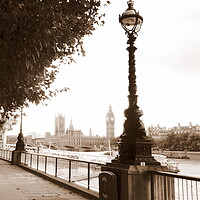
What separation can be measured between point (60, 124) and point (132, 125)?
183908 mm

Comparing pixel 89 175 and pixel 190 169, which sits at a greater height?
pixel 89 175

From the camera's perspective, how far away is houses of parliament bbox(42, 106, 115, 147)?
171000mm

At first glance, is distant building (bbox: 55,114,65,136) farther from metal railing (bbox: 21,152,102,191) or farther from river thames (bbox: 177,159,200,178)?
metal railing (bbox: 21,152,102,191)

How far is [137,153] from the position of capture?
6.12m

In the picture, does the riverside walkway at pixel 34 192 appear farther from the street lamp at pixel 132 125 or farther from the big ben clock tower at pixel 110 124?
the big ben clock tower at pixel 110 124

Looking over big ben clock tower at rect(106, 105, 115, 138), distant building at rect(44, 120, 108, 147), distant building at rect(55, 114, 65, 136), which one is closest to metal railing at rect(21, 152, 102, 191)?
distant building at rect(44, 120, 108, 147)

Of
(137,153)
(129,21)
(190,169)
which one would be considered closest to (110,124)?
(190,169)

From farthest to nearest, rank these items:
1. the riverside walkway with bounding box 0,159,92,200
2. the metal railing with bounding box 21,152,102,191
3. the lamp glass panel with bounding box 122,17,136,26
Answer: the metal railing with bounding box 21,152,102,191 < the riverside walkway with bounding box 0,159,92,200 < the lamp glass panel with bounding box 122,17,136,26

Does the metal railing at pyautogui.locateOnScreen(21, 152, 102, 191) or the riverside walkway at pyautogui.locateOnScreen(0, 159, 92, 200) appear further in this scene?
the metal railing at pyautogui.locateOnScreen(21, 152, 102, 191)

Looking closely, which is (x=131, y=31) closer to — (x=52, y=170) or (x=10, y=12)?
(x=10, y=12)

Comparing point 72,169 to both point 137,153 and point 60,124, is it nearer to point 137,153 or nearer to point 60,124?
point 137,153

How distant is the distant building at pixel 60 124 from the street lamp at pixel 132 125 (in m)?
177

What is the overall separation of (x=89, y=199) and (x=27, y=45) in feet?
15.8

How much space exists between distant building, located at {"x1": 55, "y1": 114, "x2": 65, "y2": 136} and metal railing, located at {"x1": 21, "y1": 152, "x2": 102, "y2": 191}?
6570 inches
